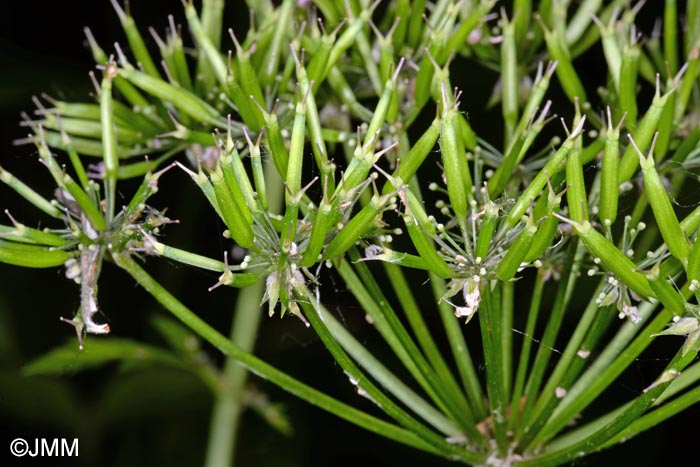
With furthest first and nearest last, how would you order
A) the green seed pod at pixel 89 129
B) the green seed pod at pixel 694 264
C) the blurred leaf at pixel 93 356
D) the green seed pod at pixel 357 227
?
the blurred leaf at pixel 93 356
the green seed pod at pixel 89 129
the green seed pod at pixel 357 227
the green seed pod at pixel 694 264

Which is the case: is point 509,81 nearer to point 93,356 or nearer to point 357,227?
point 357,227

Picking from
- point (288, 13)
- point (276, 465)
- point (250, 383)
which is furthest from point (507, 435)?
point (276, 465)

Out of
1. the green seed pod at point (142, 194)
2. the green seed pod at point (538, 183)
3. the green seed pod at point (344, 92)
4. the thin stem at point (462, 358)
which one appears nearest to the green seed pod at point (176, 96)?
the green seed pod at point (344, 92)

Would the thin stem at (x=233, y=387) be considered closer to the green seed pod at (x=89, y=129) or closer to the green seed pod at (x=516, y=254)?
the green seed pod at (x=89, y=129)

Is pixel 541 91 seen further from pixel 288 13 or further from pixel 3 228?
pixel 3 228

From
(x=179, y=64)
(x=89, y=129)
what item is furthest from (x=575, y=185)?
(x=89, y=129)

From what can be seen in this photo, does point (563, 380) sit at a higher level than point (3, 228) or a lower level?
lower

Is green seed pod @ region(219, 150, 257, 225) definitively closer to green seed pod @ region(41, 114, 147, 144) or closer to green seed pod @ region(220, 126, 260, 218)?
green seed pod @ region(220, 126, 260, 218)
